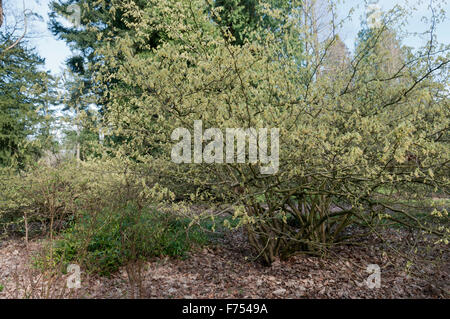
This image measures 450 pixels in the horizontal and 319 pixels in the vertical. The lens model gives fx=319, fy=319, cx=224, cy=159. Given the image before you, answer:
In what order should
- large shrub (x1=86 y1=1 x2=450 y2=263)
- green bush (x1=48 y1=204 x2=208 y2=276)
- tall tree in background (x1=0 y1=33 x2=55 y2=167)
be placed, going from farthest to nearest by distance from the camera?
tall tree in background (x1=0 y1=33 x2=55 y2=167)
green bush (x1=48 y1=204 x2=208 y2=276)
large shrub (x1=86 y1=1 x2=450 y2=263)

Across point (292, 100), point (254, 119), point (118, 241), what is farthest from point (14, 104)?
point (292, 100)

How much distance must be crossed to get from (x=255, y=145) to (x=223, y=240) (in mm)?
3008

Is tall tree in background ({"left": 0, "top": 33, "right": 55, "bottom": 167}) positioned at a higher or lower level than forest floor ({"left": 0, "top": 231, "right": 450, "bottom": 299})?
higher

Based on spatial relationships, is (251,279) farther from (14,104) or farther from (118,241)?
(14,104)

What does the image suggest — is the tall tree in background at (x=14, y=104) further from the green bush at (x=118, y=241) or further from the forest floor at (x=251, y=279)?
the green bush at (x=118, y=241)

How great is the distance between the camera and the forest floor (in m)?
3.28

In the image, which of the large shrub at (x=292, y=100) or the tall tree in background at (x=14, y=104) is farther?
the tall tree in background at (x=14, y=104)

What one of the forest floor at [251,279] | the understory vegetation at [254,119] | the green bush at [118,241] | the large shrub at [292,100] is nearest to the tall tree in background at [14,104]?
the forest floor at [251,279]

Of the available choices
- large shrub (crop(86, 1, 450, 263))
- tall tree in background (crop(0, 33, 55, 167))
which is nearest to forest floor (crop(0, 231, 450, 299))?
large shrub (crop(86, 1, 450, 263))

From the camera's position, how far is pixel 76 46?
11.9 meters

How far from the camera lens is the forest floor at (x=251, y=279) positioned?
10.8ft

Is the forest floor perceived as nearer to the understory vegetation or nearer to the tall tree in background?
the understory vegetation

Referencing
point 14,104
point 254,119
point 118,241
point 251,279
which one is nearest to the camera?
point 254,119

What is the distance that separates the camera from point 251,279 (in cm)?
366
